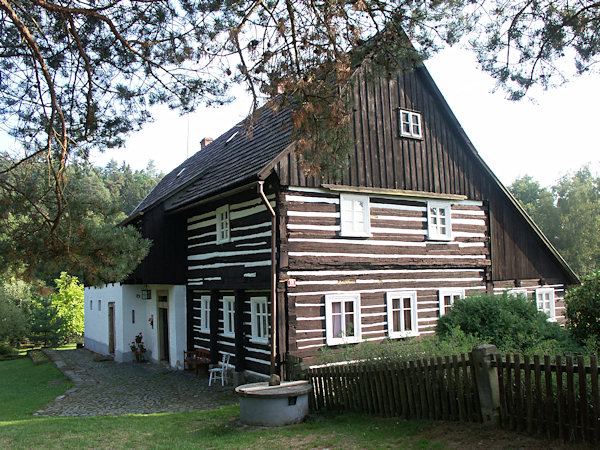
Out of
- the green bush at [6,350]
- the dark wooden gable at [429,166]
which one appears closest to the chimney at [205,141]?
the dark wooden gable at [429,166]

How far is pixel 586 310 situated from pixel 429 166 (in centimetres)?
578

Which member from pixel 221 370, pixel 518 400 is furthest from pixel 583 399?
pixel 221 370

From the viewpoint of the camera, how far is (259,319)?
45.5 feet

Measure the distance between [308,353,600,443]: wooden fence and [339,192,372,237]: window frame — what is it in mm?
4533

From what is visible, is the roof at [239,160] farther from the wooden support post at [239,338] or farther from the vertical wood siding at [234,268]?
the wooden support post at [239,338]

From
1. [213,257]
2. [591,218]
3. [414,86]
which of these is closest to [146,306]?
[213,257]

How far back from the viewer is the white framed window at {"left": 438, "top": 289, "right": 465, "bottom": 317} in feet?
51.3

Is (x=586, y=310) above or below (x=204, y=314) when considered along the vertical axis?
above

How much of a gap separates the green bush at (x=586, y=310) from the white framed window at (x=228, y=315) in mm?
8567

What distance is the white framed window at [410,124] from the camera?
15.4 m

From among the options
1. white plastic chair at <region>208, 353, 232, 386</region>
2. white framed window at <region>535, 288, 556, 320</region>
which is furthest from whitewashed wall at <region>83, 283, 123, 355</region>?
white framed window at <region>535, 288, 556, 320</region>

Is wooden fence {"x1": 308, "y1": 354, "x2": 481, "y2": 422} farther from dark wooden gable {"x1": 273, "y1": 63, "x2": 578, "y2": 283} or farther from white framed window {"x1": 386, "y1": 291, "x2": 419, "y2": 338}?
dark wooden gable {"x1": 273, "y1": 63, "x2": 578, "y2": 283}

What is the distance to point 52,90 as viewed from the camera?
24.6 ft

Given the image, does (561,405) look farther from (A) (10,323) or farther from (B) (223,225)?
(A) (10,323)
